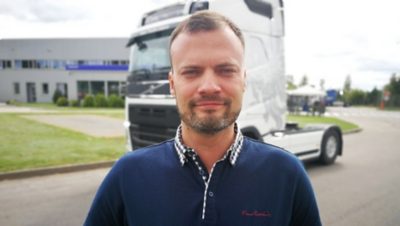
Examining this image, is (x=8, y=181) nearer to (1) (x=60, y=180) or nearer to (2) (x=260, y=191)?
(1) (x=60, y=180)

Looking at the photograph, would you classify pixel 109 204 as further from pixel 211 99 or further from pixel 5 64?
pixel 5 64

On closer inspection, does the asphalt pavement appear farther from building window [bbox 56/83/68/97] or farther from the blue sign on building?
building window [bbox 56/83/68/97]

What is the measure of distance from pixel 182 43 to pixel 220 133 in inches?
16.6

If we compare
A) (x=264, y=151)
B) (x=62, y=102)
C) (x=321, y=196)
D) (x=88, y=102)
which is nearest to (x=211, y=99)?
(x=264, y=151)

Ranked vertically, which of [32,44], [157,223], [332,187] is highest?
[32,44]

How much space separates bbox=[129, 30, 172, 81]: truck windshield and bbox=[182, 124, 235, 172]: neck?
349cm

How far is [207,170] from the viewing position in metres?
1.35

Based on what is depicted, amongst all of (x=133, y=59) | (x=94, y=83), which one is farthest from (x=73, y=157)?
(x=94, y=83)

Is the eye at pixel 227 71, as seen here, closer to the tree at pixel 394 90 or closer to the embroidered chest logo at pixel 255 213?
the embroidered chest logo at pixel 255 213

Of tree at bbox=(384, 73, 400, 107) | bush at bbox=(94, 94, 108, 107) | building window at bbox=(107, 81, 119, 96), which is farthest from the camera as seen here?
tree at bbox=(384, 73, 400, 107)

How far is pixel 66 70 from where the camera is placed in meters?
41.1

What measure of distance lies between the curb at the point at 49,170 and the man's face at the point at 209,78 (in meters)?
5.99

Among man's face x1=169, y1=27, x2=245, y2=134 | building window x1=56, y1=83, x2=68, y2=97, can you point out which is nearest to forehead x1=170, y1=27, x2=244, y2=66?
man's face x1=169, y1=27, x2=245, y2=134

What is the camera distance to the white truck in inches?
192
